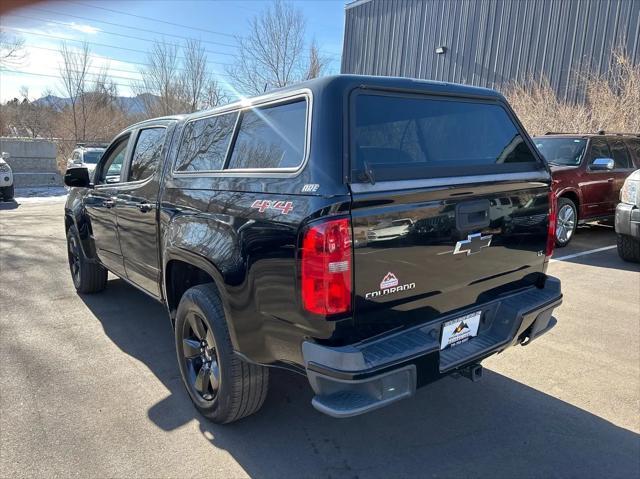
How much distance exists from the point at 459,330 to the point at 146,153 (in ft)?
9.52

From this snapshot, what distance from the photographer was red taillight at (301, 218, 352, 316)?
7.04 feet

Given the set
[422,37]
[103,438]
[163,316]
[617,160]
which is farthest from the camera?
[422,37]

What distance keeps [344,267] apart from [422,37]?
24156 millimetres

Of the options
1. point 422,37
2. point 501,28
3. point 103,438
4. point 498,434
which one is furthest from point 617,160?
point 422,37

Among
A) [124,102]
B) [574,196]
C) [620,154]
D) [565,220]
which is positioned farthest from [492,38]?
[124,102]

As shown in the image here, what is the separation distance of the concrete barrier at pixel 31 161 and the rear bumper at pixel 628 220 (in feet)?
65.2

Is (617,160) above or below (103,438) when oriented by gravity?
above

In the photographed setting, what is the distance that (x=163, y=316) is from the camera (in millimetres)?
4984

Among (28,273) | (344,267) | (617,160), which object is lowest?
(28,273)

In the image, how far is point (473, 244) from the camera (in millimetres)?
2670

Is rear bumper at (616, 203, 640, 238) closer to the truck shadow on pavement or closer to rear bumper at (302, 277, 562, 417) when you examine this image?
the truck shadow on pavement

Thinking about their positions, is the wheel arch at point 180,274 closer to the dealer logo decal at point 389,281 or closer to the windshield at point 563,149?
the dealer logo decal at point 389,281

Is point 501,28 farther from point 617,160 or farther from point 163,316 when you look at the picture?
point 163,316

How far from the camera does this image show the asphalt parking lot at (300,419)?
2.65 m
